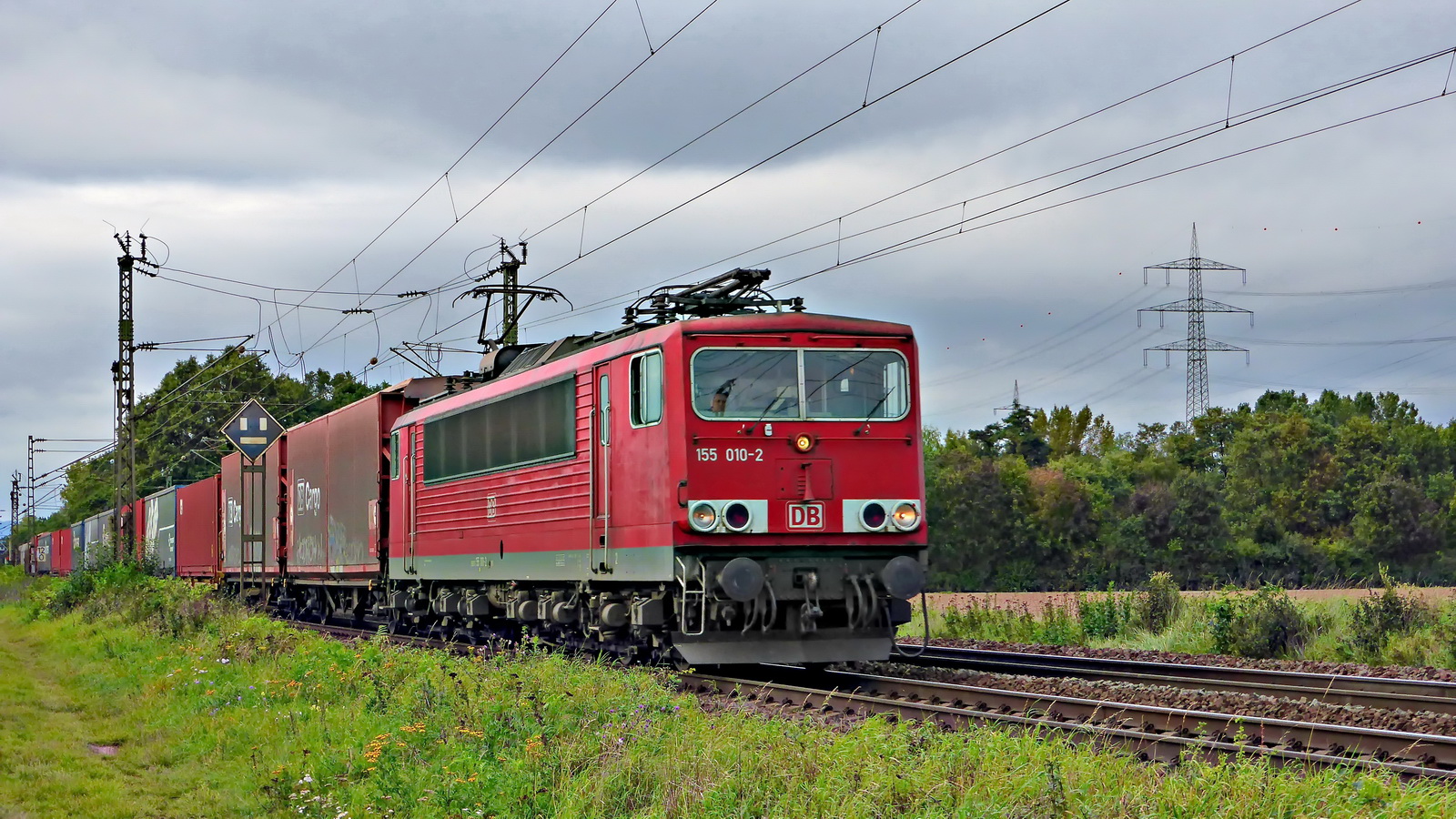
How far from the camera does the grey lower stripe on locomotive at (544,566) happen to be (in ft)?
42.3

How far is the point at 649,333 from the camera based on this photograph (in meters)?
13.4

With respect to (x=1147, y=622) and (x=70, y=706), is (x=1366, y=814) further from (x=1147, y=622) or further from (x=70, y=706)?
(x=1147, y=622)

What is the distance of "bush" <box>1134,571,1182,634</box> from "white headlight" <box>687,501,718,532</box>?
9.40 m

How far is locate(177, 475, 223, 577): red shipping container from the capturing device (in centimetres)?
3472

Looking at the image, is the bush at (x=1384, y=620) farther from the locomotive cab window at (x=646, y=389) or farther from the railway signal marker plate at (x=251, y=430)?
the railway signal marker plate at (x=251, y=430)

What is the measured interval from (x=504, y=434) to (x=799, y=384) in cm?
460

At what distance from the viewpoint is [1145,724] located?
31.1ft

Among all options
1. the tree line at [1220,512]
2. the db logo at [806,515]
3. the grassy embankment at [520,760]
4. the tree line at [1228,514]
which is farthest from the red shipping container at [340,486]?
the tree line at [1228,514]

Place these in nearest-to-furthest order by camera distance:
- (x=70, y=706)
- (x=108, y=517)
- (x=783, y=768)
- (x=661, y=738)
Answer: (x=783, y=768)
(x=661, y=738)
(x=70, y=706)
(x=108, y=517)

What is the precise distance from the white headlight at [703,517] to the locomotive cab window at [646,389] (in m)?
0.99

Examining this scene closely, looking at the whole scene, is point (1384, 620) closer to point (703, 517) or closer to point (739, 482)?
point (739, 482)

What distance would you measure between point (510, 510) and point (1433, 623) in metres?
11.1

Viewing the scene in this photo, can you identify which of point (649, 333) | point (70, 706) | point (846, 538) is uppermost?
point (649, 333)

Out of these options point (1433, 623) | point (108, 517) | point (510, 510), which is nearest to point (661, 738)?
point (510, 510)
